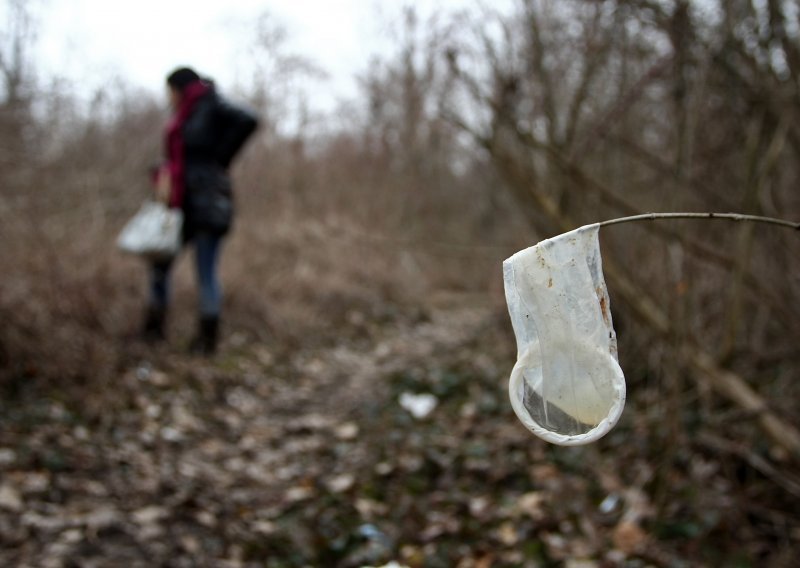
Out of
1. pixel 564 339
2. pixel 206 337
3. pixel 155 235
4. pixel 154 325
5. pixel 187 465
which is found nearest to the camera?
pixel 564 339

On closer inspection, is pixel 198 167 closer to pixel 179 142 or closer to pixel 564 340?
pixel 179 142

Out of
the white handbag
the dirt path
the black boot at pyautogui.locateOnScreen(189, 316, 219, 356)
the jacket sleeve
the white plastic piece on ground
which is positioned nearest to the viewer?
the white plastic piece on ground

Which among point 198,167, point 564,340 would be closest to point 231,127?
point 198,167

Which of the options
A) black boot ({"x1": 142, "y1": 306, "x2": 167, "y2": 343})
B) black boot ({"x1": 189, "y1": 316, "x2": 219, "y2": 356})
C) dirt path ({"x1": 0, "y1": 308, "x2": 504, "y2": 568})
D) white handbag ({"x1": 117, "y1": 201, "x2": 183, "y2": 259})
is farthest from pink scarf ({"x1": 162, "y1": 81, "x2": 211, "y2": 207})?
dirt path ({"x1": 0, "y1": 308, "x2": 504, "y2": 568})

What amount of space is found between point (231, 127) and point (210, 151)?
8.5 inches

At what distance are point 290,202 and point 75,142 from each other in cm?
360

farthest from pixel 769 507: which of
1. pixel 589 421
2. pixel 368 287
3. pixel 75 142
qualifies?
pixel 75 142

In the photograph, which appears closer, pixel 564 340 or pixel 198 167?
pixel 564 340

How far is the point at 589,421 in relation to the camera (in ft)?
3.25

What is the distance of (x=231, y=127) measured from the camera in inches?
189

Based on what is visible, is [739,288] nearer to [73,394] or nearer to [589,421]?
[589,421]

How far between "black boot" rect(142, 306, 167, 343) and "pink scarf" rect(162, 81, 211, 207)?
2.41 feet

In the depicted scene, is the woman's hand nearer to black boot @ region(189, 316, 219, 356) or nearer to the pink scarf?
the pink scarf

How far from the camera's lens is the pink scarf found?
4.76 metres
